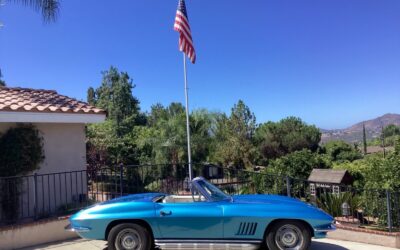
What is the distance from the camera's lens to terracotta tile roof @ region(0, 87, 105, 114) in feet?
25.2

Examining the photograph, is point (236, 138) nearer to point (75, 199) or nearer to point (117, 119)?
point (117, 119)

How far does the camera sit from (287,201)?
536 centimetres

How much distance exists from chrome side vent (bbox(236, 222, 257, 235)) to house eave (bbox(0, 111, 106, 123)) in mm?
5099

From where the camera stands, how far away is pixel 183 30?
1154 cm

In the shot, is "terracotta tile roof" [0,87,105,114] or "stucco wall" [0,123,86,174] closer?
"terracotta tile roof" [0,87,105,114]

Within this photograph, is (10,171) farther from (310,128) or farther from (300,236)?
(310,128)

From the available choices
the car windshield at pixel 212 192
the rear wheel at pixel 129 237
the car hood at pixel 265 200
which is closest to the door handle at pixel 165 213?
the rear wheel at pixel 129 237

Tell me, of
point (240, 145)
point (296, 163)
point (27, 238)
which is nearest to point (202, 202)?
point (27, 238)

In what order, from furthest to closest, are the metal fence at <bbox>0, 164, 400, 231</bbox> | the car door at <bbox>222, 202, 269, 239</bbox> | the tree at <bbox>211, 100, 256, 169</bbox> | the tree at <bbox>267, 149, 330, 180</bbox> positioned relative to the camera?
the tree at <bbox>211, 100, 256, 169</bbox> → the tree at <bbox>267, 149, 330, 180</bbox> → the metal fence at <bbox>0, 164, 400, 231</bbox> → the car door at <bbox>222, 202, 269, 239</bbox>

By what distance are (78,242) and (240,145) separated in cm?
2517

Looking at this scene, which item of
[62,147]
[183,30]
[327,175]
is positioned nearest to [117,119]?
[327,175]

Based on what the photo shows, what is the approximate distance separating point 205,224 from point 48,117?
4746mm

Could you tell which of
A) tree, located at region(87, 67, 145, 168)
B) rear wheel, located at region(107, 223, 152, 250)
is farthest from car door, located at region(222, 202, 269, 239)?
tree, located at region(87, 67, 145, 168)

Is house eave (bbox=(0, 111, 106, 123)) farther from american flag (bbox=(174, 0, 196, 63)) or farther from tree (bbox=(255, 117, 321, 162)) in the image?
tree (bbox=(255, 117, 321, 162))
